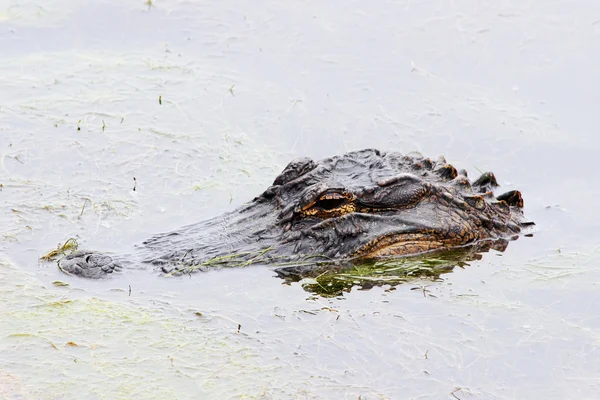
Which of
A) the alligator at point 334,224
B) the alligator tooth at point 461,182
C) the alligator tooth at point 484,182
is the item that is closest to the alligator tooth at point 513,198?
the alligator tooth at point 484,182

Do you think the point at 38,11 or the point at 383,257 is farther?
the point at 38,11

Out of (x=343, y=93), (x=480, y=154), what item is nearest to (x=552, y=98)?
(x=480, y=154)

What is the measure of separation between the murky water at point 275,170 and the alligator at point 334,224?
233mm

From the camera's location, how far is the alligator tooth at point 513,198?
29.2 feet

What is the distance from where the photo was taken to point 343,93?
38.4 ft

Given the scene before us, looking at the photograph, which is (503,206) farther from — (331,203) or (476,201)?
(331,203)

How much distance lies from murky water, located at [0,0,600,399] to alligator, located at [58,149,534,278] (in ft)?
0.77

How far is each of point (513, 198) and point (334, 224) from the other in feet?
6.96

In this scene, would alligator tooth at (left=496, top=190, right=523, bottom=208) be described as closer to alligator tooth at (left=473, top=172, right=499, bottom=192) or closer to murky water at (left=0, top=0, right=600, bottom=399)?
alligator tooth at (left=473, top=172, right=499, bottom=192)

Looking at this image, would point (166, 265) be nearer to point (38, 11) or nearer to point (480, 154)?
point (480, 154)

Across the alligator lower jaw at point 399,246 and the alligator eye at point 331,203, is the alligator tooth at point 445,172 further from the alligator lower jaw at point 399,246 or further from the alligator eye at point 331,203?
the alligator eye at point 331,203

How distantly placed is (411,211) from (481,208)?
0.75 meters

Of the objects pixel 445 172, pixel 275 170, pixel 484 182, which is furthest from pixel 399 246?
pixel 275 170

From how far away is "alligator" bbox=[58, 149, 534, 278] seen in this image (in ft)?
25.5
